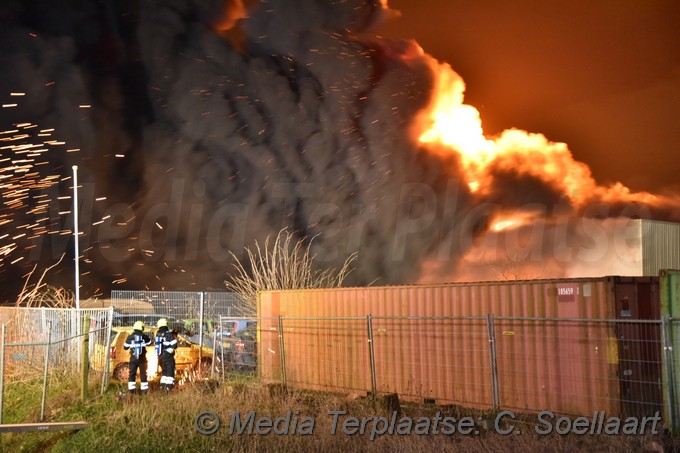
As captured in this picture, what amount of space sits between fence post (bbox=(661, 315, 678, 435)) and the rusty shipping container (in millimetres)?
1070

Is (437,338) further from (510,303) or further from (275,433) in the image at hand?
(275,433)

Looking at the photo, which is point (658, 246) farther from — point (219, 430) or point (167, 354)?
point (219, 430)

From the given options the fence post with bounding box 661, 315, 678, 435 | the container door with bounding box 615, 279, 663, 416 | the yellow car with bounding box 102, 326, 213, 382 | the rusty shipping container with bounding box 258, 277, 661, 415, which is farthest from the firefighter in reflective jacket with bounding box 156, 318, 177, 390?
the fence post with bounding box 661, 315, 678, 435

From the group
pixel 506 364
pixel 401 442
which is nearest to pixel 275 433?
pixel 401 442

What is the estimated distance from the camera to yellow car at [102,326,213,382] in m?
19.3

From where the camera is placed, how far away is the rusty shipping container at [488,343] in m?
13.0

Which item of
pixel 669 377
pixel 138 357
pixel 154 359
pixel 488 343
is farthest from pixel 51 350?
pixel 669 377

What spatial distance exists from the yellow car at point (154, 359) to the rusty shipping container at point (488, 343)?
2.50m

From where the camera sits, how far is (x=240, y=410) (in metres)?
12.9

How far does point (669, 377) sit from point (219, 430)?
679cm

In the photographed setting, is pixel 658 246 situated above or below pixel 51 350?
above

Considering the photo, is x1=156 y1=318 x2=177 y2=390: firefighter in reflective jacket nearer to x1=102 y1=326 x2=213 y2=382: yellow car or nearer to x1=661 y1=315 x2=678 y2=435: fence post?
x1=102 y1=326 x2=213 y2=382: yellow car

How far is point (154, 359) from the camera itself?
64.4 ft

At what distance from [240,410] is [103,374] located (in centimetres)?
589
